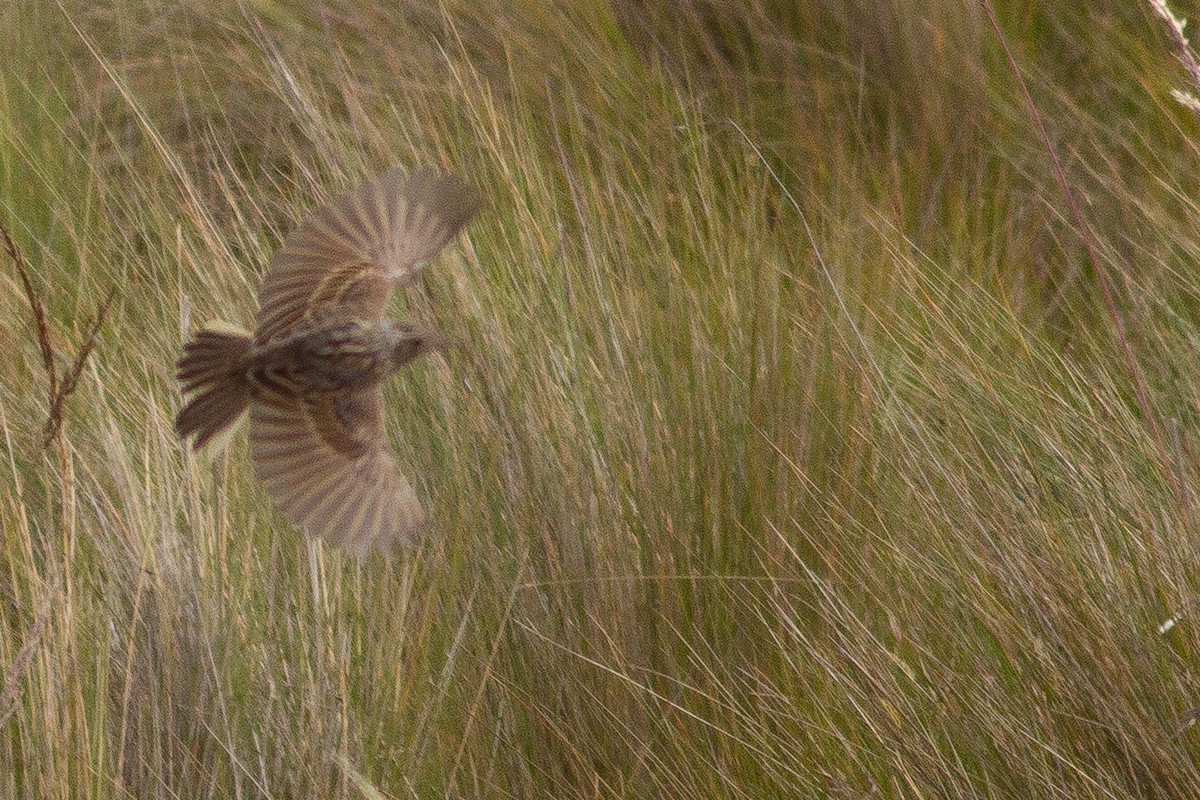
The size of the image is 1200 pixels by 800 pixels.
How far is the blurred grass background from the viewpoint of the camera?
68.5 inches

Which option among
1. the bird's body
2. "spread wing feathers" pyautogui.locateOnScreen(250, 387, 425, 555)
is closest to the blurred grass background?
"spread wing feathers" pyautogui.locateOnScreen(250, 387, 425, 555)

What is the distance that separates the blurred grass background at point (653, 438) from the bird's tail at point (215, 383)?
0.18 metres

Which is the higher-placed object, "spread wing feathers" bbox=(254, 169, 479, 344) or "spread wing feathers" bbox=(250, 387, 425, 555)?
"spread wing feathers" bbox=(254, 169, 479, 344)

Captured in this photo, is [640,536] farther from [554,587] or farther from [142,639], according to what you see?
[142,639]

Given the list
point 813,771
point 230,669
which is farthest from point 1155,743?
point 230,669

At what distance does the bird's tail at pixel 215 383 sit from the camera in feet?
6.01

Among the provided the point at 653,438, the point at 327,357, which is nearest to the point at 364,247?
the point at 327,357

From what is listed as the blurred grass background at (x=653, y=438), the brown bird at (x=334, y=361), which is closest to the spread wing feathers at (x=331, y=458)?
the brown bird at (x=334, y=361)

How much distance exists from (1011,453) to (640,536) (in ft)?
1.58

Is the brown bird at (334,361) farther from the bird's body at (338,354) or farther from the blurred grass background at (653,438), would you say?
the blurred grass background at (653,438)

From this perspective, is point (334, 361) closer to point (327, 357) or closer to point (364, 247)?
point (327, 357)

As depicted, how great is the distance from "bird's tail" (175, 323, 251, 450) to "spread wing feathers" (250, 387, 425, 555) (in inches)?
1.9

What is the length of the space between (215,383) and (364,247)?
0.79 feet

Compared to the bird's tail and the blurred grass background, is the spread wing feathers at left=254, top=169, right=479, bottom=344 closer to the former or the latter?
the bird's tail
